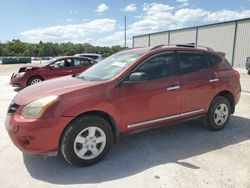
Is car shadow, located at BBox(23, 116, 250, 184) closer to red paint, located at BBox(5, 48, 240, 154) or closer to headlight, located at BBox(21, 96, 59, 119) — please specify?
red paint, located at BBox(5, 48, 240, 154)

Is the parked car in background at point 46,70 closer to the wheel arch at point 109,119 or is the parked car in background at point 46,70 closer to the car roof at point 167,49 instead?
the car roof at point 167,49

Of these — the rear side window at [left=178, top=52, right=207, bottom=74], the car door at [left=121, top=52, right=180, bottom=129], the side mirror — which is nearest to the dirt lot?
the car door at [left=121, top=52, right=180, bottom=129]

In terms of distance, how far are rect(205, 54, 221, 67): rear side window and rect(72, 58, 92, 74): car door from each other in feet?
22.1

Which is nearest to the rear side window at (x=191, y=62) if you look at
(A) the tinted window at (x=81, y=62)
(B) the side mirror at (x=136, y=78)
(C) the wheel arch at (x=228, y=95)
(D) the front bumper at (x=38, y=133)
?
(C) the wheel arch at (x=228, y=95)

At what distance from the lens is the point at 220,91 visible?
16.0ft

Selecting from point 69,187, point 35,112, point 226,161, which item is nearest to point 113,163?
point 69,187

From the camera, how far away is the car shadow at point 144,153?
3.34 metres

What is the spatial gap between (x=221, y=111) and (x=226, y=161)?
1.51 metres

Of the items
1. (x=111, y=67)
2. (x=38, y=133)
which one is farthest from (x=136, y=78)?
(x=38, y=133)

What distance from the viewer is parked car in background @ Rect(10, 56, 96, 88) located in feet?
33.2

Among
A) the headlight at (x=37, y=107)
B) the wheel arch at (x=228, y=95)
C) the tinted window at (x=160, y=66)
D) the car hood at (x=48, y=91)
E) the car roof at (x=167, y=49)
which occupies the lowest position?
the wheel arch at (x=228, y=95)

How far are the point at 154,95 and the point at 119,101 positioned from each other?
0.65 m

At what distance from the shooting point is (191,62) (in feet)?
15.0

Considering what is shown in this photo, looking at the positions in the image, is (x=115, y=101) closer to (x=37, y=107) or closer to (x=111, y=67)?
(x=111, y=67)
